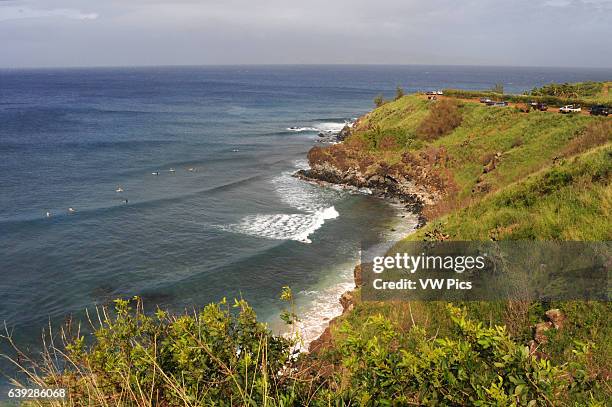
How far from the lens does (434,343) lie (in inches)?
293

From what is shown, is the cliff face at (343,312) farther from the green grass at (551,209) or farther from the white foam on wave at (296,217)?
the white foam on wave at (296,217)

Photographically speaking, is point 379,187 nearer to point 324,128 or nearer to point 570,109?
point 570,109

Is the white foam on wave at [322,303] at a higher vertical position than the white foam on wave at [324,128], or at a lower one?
lower

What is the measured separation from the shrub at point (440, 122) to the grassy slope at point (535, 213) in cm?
982

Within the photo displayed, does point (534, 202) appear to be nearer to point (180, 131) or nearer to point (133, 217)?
point (133, 217)

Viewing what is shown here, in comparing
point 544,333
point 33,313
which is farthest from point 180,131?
point 544,333

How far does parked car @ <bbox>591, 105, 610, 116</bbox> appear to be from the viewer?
4314cm

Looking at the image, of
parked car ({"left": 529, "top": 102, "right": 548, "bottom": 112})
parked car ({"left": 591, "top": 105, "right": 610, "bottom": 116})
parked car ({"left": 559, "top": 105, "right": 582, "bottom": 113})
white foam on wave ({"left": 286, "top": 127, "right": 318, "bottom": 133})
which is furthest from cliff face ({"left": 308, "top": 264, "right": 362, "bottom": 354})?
white foam on wave ({"left": 286, "top": 127, "right": 318, "bottom": 133})

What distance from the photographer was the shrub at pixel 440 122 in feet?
178

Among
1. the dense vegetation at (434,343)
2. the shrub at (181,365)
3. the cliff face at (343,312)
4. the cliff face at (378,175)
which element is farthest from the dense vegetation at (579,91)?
the shrub at (181,365)

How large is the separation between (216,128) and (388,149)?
45.2 meters

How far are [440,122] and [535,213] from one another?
37.1 metres

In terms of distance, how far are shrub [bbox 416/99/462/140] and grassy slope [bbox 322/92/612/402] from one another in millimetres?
9822

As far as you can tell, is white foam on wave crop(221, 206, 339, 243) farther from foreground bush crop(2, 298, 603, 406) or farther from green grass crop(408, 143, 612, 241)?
foreground bush crop(2, 298, 603, 406)
